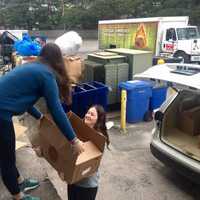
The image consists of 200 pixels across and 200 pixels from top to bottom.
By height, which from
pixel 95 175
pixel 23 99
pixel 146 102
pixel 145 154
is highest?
pixel 23 99

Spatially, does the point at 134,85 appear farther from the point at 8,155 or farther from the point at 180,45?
the point at 180,45

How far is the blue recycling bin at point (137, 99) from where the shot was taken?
6.01m

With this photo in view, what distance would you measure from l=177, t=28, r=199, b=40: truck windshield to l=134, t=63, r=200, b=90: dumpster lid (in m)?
11.7

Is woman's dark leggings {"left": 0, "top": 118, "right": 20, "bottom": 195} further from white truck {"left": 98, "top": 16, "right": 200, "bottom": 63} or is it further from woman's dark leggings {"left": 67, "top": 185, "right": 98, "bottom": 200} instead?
white truck {"left": 98, "top": 16, "right": 200, "bottom": 63}

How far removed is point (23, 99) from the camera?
97.7 inches

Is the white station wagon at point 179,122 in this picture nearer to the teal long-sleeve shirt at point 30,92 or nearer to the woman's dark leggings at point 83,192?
the woman's dark leggings at point 83,192

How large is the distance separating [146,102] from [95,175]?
3.99 metres

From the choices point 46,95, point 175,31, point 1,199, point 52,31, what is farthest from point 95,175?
point 52,31

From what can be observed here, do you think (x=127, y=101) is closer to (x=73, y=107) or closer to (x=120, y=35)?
(x=73, y=107)

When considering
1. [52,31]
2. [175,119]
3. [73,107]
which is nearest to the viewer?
[175,119]

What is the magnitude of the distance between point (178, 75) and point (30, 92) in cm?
204

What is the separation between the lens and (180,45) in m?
15.1

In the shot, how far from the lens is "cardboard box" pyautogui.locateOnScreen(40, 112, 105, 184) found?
89.7 inches

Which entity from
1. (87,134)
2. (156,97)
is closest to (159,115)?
(87,134)
